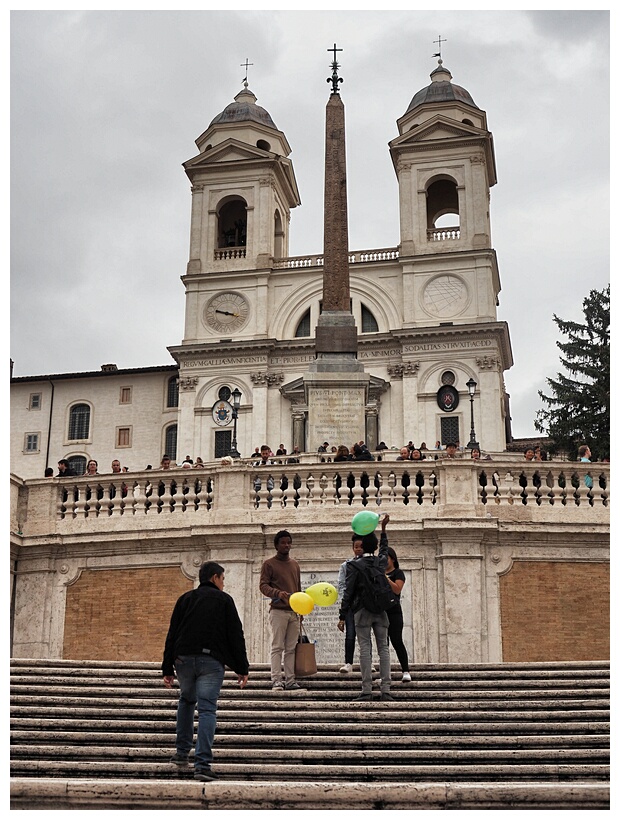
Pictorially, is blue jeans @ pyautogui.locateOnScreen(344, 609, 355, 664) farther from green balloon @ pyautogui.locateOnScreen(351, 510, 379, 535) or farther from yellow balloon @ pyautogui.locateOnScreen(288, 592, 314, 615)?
green balloon @ pyautogui.locateOnScreen(351, 510, 379, 535)

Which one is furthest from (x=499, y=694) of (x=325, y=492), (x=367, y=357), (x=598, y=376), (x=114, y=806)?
(x=367, y=357)

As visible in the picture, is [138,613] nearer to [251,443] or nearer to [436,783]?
[436,783]

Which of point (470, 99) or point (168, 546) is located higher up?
point (470, 99)

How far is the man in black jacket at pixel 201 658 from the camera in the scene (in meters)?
9.27

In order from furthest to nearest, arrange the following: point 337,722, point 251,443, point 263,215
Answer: point 263,215, point 251,443, point 337,722

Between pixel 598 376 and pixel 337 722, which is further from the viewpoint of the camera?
pixel 598 376

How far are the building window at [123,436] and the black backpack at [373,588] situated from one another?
5200 cm

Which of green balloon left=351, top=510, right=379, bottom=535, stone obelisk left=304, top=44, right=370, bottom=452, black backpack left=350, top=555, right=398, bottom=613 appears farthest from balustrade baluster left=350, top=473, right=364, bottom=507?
stone obelisk left=304, top=44, right=370, bottom=452

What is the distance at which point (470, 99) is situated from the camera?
206ft

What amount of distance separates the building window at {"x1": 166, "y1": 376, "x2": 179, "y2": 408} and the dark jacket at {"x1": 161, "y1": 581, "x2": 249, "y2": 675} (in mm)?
53575

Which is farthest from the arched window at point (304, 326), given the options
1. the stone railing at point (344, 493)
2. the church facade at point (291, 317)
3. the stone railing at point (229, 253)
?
the stone railing at point (344, 493)

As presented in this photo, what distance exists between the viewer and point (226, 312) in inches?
2355

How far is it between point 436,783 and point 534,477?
880cm

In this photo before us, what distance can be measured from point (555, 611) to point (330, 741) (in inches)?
274
